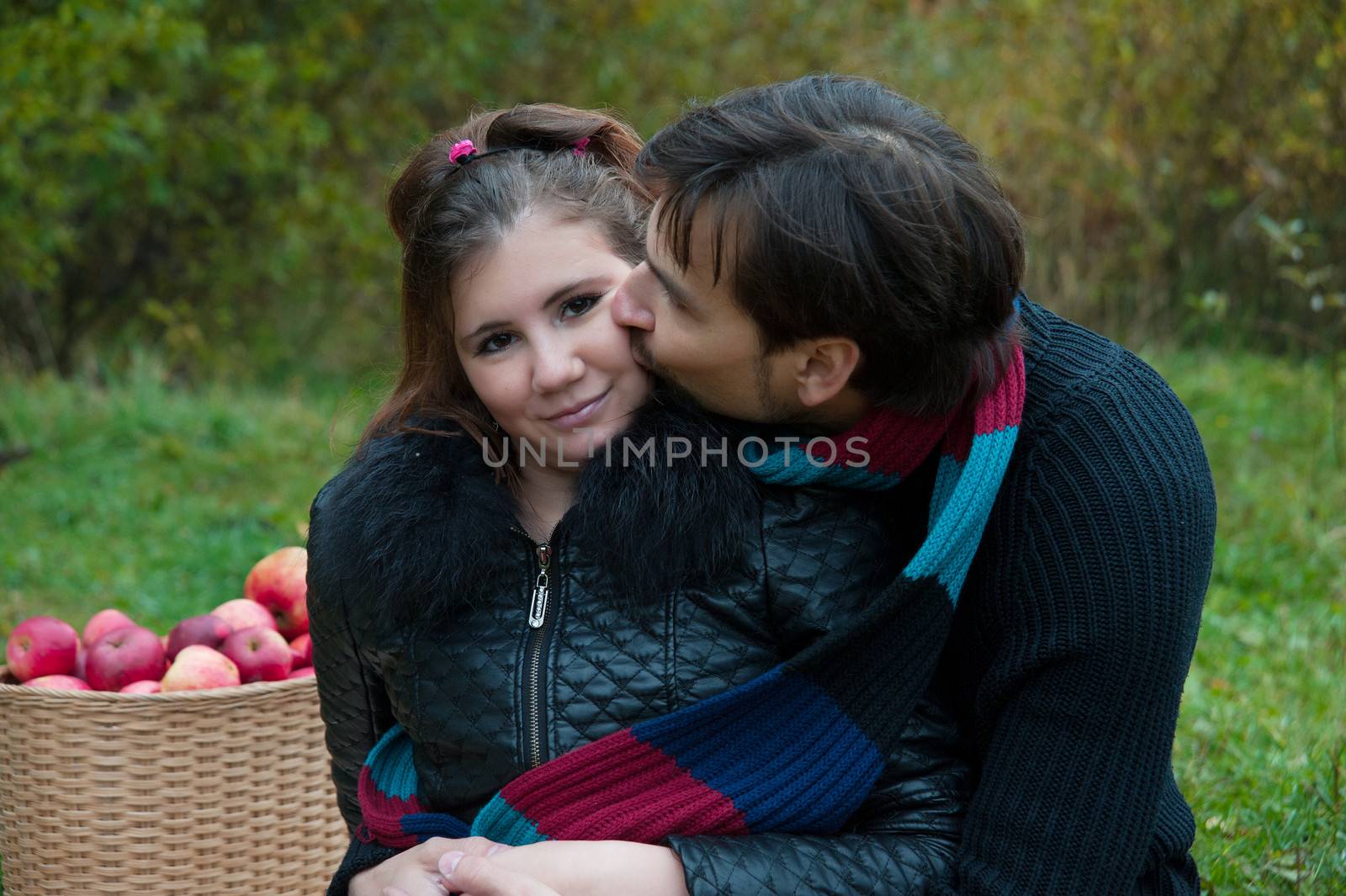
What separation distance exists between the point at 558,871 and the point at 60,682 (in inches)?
61.0

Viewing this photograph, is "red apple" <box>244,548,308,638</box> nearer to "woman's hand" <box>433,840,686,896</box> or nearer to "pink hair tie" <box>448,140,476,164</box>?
"pink hair tie" <box>448,140,476,164</box>

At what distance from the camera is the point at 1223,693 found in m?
3.70

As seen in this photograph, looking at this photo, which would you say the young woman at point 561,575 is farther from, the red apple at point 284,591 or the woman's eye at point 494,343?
the red apple at point 284,591

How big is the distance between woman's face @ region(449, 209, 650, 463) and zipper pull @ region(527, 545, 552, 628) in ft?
0.48

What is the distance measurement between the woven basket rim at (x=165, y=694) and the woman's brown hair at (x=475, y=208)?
0.74 meters

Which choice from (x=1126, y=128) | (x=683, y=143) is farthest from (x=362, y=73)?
(x=683, y=143)

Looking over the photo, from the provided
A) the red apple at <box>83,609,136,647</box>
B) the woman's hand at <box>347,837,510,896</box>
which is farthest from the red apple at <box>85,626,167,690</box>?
the woman's hand at <box>347,837,510,896</box>

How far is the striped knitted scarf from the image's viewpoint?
176 cm

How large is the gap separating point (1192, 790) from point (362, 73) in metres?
7.28

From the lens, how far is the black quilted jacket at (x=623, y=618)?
180 centimetres

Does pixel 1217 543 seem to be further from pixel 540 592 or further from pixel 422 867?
pixel 422 867

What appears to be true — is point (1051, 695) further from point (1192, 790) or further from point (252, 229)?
point (252, 229)

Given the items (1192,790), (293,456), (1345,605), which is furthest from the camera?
(293,456)

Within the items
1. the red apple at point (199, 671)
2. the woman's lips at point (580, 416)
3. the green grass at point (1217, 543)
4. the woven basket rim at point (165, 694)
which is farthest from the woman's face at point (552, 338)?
the red apple at point (199, 671)
